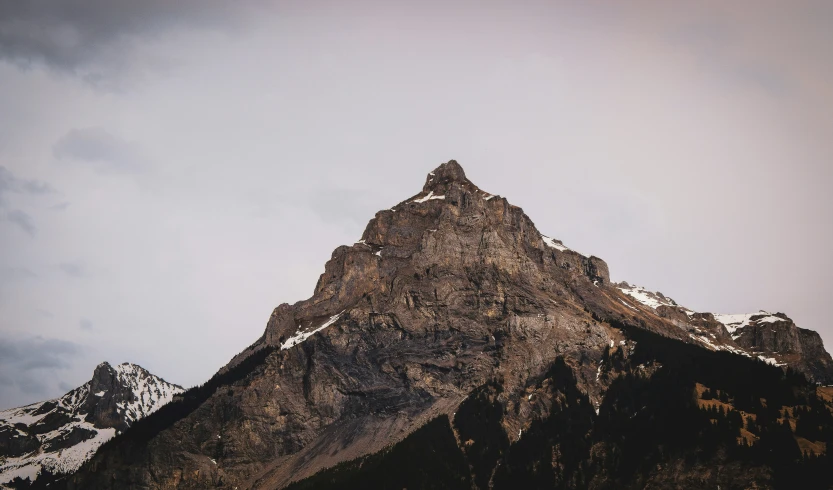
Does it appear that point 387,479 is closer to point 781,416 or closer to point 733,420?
point 733,420

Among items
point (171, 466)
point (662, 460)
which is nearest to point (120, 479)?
point (171, 466)

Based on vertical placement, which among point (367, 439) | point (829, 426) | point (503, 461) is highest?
point (367, 439)

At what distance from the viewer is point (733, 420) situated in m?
158

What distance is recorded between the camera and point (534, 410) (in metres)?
194

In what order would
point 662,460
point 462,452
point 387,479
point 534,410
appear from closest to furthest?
point 662,460 → point 387,479 → point 462,452 → point 534,410

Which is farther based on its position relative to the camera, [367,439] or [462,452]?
[367,439]

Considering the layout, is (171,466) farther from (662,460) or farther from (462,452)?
(662,460)

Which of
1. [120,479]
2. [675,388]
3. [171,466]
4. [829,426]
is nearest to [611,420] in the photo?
[675,388]

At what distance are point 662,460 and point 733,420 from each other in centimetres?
1803

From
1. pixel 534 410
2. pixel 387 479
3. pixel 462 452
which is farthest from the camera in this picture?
pixel 534 410

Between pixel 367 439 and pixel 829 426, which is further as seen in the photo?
pixel 367 439

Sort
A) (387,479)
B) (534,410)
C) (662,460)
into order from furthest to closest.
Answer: (534,410), (387,479), (662,460)

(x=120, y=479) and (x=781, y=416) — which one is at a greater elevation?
(x=120, y=479)

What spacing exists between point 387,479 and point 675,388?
7314 centimetres
